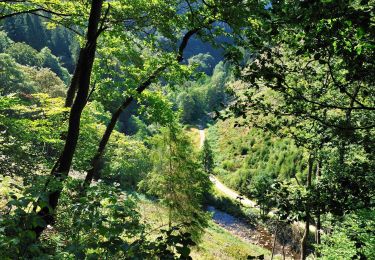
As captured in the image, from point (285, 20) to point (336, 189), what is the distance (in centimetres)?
252

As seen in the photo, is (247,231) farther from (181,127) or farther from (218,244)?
(181,127)

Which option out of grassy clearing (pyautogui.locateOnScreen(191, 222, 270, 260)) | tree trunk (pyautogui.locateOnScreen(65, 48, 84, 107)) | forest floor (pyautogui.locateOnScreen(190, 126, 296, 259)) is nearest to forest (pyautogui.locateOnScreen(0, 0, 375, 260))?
tree trunk (pyautogui.locateOnScreen(65, 48, 84, 107))

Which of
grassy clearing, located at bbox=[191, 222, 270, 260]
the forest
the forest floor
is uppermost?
the forest

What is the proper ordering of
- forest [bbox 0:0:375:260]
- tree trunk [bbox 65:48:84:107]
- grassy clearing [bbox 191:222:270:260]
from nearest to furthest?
forest [bbox 0:0:375:260] → tree trunk [bbox 65:48:84:107] → grassy clearing [bbox 191:222:270:260]

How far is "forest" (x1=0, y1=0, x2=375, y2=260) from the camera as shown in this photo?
12.3 ft

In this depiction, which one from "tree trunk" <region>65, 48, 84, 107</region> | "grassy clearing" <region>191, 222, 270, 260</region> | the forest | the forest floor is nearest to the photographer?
the forest

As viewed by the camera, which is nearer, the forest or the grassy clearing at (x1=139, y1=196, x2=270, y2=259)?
the forest

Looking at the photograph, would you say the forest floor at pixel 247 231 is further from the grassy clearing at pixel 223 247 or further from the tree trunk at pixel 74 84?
the tree trunk at pixel 74 84

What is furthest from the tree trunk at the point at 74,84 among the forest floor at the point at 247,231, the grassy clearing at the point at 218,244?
the forest floor at the point at 247,231

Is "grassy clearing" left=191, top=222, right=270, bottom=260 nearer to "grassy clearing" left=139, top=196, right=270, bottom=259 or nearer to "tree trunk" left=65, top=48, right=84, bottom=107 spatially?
"grassy clearing" left=139, top=196, right=270, bottom=259

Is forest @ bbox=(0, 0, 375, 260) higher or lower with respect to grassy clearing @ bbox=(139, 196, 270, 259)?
higher

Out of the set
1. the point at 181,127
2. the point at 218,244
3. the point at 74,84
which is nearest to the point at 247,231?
the point at 218,244

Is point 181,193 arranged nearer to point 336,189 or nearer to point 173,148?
point 173,148

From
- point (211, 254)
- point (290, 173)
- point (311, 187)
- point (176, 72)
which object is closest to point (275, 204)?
point (311, 187)
